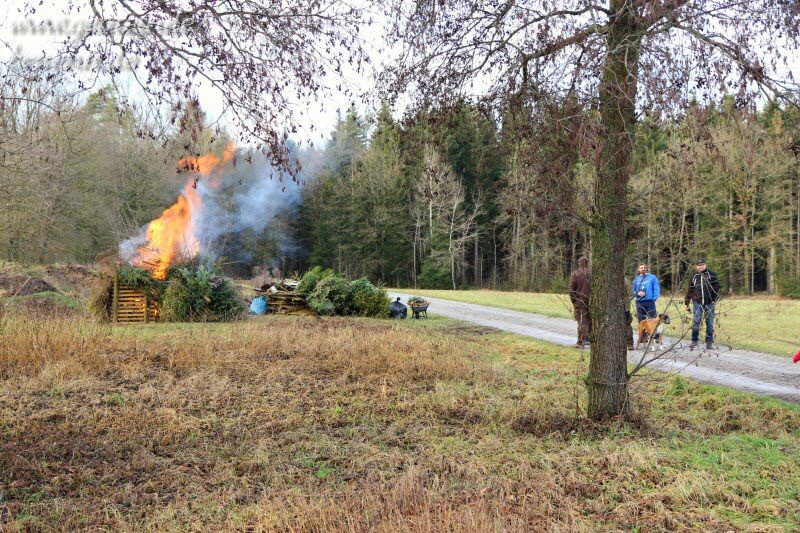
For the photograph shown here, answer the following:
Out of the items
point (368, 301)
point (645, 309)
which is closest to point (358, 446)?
point (645, 309)

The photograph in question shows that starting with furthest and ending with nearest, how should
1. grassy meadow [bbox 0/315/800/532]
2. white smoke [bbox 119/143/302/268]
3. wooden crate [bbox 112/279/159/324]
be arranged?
white smoke [bbox 119/143/302/268] → wooden crate [bbox 112/279/159/324] → grassy meadow [bbox 0/315/800/532]

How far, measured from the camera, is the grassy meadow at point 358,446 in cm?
433

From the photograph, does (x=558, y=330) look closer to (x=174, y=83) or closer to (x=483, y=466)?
(x=483, y=466)

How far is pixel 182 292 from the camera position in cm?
1653

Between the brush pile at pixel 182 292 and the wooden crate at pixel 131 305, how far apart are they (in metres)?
0.12

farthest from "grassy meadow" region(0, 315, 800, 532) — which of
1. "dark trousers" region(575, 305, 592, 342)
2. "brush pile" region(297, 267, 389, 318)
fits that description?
"brush pile" region(297, 267, 389, 318)

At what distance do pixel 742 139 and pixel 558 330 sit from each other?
37.2 feet

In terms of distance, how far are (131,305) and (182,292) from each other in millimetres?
1412

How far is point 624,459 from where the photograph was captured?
5305 mm

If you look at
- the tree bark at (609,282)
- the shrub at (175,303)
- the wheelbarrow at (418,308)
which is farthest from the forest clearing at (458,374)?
the wheelbarrow at (418,308)

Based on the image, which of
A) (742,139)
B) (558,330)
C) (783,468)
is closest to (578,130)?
(742,139)

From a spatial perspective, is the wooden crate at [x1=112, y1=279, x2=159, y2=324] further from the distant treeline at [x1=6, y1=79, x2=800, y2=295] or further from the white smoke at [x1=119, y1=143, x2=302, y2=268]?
the distant treeline at [x1=6, y1=79, x2=800, y2=295]

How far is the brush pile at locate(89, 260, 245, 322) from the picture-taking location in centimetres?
1634

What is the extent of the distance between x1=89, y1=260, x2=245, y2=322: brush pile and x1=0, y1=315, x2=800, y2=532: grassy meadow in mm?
6061
